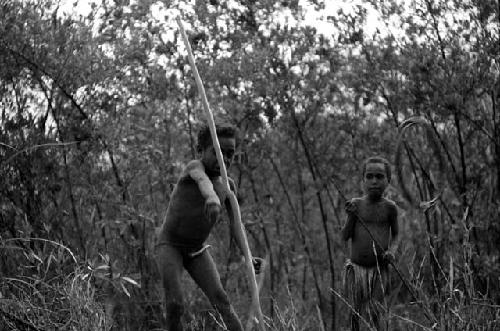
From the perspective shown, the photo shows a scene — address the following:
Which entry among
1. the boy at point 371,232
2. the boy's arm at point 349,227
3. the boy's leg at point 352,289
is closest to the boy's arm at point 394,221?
the boy at point 371,232

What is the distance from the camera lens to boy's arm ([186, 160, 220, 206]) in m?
4.14

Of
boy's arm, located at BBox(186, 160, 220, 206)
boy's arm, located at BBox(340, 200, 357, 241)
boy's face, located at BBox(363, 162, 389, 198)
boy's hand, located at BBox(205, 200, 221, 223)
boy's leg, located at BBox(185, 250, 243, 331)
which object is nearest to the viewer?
boy's hand, located at BBox(205, 200, 221, 223)

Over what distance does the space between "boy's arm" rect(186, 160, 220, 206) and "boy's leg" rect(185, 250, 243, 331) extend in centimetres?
72

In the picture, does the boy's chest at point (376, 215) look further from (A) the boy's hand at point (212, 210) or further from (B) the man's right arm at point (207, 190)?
(A) the boy's hand at point (212, 210)

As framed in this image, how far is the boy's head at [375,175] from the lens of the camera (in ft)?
20.1

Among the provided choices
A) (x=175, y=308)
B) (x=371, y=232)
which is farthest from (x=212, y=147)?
(x=371, y=232)

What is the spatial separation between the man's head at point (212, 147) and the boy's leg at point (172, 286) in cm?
63

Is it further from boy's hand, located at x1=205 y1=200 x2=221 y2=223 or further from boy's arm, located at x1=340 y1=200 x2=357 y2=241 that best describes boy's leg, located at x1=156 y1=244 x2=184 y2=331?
boy's hand, located at x1=205 y1=200 x2=221 y2=223

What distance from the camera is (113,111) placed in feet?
29.1

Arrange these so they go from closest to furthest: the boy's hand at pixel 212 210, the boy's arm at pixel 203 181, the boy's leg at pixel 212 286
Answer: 1. the boy's hand at pixel 212 210
2. the boy's arm at pixel 203 181
3. the boy's leg at pixel 212 286

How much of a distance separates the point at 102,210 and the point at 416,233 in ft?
12.4

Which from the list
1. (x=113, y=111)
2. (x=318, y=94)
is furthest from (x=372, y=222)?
(x=318, y=94)

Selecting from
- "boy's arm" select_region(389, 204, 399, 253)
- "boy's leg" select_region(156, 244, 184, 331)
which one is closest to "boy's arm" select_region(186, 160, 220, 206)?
"boy's leg" select_region(156, 244, 184, 331)

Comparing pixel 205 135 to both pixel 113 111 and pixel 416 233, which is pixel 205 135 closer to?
pixel 113 111
